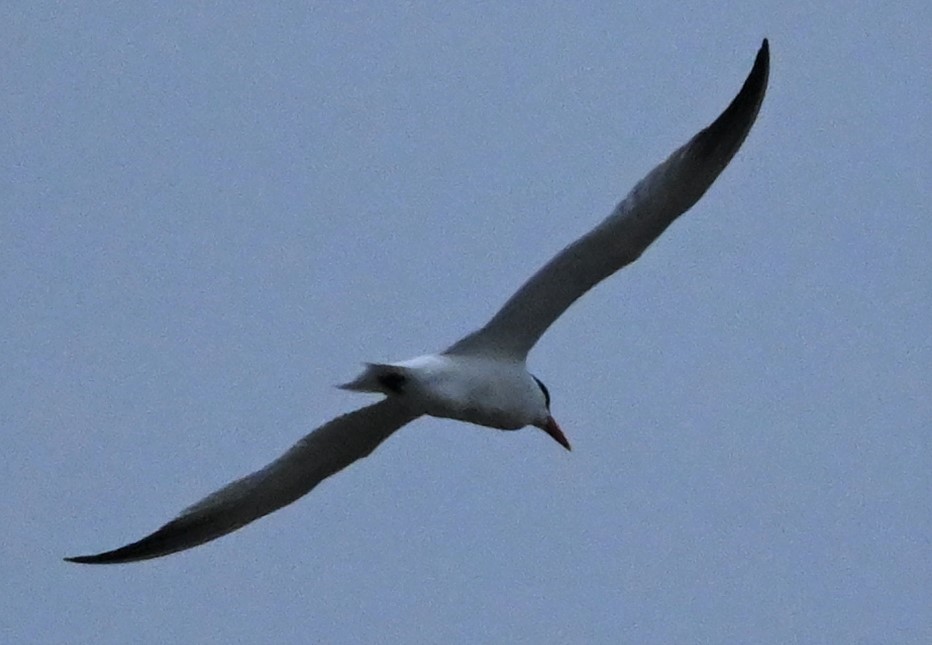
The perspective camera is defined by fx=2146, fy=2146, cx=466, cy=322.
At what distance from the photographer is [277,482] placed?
40.6 ft

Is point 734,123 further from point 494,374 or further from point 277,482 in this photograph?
point 277,482

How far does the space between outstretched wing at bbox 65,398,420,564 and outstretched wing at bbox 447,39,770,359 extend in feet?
4.09

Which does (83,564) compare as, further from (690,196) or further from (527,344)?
(690,196)

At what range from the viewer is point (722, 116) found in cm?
1088

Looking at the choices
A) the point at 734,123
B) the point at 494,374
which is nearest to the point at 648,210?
the point at 734,123

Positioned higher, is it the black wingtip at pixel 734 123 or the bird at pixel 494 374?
the black wingtip at pixel 734 123

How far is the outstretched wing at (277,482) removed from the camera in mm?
12211

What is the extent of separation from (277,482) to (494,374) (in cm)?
153

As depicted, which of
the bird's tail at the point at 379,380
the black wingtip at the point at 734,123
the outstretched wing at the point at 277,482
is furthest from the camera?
the outstretched wing at the point at 277,482

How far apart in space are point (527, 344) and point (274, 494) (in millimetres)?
1784

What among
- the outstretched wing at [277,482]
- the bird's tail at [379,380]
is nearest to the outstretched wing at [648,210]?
the bird's tail at [379,380]

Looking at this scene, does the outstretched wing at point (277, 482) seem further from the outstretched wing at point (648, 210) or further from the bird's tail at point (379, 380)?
the outstretched wing at point (648, 210)

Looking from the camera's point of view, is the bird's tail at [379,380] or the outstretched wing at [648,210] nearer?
the outstretched wing at [648,210]

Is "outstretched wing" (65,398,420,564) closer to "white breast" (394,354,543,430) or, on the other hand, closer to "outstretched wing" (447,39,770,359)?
"white breast" (394,354,543,430)
